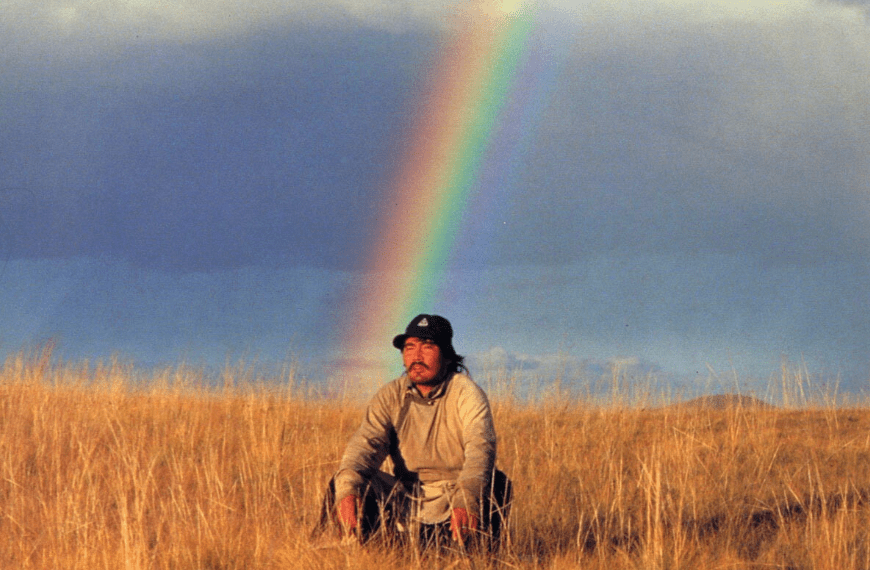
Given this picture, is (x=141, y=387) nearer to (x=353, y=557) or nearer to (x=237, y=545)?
(x=237, y=545)

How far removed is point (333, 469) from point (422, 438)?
11.4 ft

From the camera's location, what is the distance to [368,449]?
18.0ft

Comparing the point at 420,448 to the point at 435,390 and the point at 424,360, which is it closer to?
the point at 435,390

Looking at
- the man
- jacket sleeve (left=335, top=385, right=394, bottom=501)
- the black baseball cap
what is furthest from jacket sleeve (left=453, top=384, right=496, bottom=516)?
jacket sleeve (left=335, top=385, right=394, bottom=501)

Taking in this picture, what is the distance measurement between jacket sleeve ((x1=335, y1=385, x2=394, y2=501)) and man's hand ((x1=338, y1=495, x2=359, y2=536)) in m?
0.06

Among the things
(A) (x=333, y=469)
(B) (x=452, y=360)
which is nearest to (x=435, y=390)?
(B) (x=452, y=360)

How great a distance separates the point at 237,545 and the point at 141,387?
6.90m

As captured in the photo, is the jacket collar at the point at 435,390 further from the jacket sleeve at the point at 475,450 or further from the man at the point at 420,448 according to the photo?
the jacket sleeve at the point at 475,450

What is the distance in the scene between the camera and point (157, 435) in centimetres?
956

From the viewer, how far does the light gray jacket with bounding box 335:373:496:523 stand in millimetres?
5352

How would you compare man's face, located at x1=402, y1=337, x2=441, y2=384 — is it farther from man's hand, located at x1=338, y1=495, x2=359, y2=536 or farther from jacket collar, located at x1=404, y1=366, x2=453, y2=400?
man's hand, located at x1=338, y1=495, x2=359, y2=536

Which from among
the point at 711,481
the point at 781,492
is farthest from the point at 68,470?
the point at 781,492

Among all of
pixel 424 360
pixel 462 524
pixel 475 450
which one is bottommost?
pixel 462 524

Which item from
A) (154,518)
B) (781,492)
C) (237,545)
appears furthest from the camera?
(781,492)
